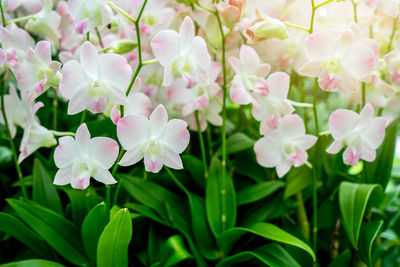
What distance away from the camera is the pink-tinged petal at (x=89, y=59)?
56cm

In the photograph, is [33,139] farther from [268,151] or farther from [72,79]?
[268,151]

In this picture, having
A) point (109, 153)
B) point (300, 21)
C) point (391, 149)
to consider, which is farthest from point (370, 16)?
point (109, 153)

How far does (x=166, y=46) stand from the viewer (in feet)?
1.88

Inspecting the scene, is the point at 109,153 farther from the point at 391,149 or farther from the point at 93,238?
the point at 391,149

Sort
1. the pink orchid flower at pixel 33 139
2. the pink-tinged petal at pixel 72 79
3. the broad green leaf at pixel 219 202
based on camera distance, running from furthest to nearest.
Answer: the broad green leaf at pixel 219 202
the pink orchid flower at pixel 33 139
the pink-tinged petal at pixel 72 79

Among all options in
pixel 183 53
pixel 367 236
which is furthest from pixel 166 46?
pixel 367 236

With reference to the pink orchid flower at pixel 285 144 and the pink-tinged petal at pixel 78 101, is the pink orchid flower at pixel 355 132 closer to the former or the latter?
the pink orchid flower at pixel 285 144

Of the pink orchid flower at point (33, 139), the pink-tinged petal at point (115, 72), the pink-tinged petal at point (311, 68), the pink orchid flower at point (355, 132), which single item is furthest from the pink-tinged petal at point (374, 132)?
the pink orchid flower at point (33, 139)

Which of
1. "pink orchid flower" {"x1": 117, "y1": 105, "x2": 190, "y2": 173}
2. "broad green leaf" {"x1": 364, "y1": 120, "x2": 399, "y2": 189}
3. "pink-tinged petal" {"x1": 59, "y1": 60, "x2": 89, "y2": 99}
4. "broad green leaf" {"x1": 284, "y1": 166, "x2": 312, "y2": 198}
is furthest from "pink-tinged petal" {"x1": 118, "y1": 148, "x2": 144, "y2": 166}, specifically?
"broad green leaf" {"x1": 364, "y1": 120, "x2": 399, "y2": 189}

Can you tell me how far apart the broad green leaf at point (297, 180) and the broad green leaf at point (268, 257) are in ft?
0.38

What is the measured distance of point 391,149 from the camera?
84cm

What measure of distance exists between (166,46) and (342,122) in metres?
0.29

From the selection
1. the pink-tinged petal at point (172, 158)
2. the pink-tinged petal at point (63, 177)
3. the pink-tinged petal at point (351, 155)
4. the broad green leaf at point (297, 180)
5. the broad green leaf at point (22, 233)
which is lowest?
the broad green leaf at point (22, 233)

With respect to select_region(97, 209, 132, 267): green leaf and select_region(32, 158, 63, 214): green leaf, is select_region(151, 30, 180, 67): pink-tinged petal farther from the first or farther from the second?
select_region(32, 158, 63, 214): green leaf
